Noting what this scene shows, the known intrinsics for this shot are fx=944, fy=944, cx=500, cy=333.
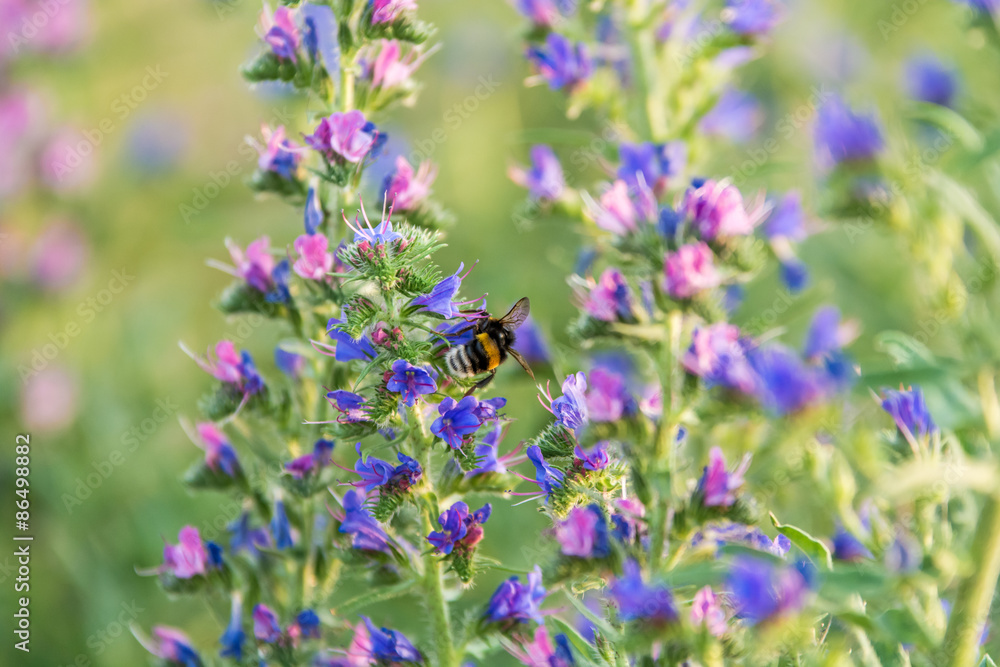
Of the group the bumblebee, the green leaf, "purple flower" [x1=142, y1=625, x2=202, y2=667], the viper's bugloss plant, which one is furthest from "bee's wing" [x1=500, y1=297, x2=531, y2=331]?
"purple flower" [x1=142, y1=625, x2=202, y2=667]

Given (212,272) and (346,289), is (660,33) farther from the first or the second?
(212,272)

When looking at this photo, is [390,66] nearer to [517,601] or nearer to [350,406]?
[350,406]

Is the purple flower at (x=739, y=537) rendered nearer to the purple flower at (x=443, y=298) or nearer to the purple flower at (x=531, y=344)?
the purple flower at (x=443, y=298)

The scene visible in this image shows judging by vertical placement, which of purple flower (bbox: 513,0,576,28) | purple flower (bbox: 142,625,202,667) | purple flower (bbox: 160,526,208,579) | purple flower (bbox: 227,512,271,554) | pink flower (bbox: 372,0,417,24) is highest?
pink flower (bbox: 372,0,417,24)

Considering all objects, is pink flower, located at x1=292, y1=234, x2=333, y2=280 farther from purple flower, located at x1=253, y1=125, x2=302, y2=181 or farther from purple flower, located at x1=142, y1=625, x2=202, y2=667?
purple flower, located at x1=142, y1=625, x2=202, y2=667

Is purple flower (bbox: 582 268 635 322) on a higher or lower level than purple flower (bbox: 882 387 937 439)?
higher

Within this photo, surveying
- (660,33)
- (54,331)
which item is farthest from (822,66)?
→ (54,331)

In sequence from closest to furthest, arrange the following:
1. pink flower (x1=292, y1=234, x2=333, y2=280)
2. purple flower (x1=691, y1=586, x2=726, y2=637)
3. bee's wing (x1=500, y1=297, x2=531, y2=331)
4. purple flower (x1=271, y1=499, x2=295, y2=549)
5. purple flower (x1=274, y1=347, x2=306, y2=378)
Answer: purple flower (x1=691, y1=586, x2=726, y2=637), pink flower (x1=292, y1=234, x2=333, y2=280), purple flower (x1=271, y1=499, x2=295, y2=549), purple flower (x1=274, y1=347, x2=306, y2=378), bee's wing (x1=500, y1=297, x2=531, y2=331)
